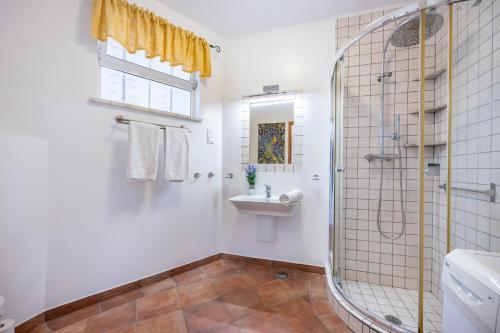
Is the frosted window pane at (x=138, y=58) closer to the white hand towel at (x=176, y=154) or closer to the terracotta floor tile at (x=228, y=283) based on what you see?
the white hand towel at (x=176, y=154)

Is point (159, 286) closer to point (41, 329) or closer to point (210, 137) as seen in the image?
point (41, 329)

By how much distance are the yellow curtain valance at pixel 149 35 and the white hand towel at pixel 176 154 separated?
26.4 inches

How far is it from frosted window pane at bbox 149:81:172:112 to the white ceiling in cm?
73

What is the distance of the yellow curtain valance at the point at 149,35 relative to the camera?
1.78 metres

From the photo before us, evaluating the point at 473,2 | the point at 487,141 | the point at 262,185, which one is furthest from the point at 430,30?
the point at 262,185

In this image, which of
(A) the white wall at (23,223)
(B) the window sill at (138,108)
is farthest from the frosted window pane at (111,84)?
(A) the white wall at (23,223)

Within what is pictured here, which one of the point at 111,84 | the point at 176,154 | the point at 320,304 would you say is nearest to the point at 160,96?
the point at 111,84

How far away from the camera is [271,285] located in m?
2.17

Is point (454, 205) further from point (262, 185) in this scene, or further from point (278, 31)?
point (278, 31)

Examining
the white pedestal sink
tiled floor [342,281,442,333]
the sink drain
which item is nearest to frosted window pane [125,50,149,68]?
the white pedestal sink

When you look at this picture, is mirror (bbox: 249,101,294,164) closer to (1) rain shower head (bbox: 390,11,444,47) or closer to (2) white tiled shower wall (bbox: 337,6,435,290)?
(2) white tiled shower wall (bbox: 337,6,435,290)

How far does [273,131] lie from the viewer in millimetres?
2617

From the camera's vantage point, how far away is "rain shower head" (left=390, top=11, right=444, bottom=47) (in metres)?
1.40

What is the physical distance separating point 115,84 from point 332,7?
2.05m
